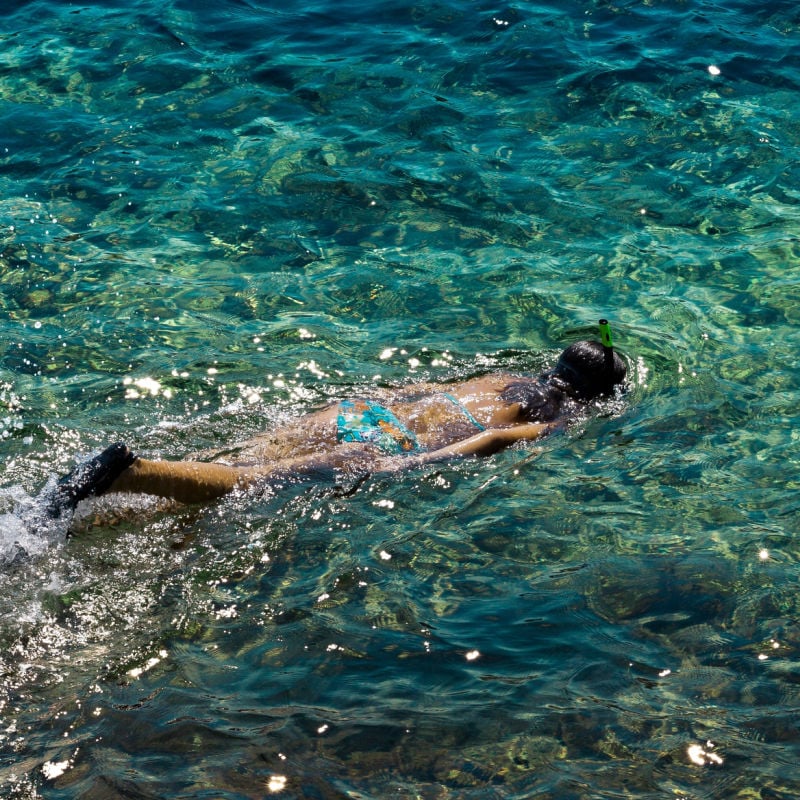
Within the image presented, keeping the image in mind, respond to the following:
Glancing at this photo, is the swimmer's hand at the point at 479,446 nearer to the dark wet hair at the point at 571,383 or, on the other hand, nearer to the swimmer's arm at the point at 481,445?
the swimmer's arm at the point at 481,445

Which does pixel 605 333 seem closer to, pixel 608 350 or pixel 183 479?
pixel 608 350

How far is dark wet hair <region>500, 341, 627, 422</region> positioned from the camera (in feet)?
23.7

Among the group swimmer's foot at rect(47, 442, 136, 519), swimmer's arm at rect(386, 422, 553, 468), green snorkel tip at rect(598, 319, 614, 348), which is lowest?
swimmer's arm at rect(386, 422, 553, 468)

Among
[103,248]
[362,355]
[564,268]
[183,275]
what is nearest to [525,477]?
[362,355]

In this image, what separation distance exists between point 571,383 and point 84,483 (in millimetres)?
3424

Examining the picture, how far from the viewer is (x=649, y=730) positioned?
467cm

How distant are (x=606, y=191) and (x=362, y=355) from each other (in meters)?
3.26

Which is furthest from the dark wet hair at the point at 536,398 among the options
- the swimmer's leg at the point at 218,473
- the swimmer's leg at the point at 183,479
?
the swimmer's leg at the point at 183,479

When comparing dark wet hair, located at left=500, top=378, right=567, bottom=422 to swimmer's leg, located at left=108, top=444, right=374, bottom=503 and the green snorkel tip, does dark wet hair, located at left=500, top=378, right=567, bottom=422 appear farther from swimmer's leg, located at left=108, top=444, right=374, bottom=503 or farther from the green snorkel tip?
swimmer's leg, located at left=108, top=444, right=374, bottom=503

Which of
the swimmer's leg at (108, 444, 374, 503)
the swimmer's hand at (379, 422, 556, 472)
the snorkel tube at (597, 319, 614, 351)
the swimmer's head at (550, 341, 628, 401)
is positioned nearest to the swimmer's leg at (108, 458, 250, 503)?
the swimmer's leg at (108, 444, 374, 503)

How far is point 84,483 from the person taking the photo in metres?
5.27

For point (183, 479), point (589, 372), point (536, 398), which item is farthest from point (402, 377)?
point (183, 479)

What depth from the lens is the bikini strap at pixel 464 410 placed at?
23.1ft

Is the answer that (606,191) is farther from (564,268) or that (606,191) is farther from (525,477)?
(525,477)
